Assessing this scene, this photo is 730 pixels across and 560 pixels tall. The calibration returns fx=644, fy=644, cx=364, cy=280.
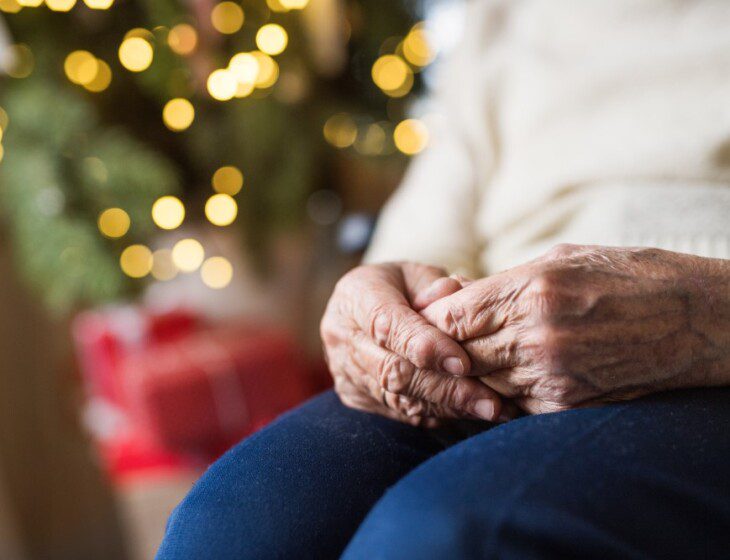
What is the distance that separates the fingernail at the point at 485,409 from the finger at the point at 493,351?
19 millimetres

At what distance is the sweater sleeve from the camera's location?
2.17 ft

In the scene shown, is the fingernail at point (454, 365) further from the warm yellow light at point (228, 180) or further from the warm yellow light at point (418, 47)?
the warm yellow light at point (418, 47)

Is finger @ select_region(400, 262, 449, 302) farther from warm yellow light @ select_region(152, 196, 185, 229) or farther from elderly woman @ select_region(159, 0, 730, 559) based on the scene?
warm yellow light @ select_region(152, 196, 185, 229)

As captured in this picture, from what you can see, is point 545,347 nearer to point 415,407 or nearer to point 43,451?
point 415,407

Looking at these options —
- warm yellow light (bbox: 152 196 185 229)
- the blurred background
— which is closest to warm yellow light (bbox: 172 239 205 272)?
the blurred background

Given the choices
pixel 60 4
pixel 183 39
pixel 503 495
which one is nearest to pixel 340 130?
pixel 183 39

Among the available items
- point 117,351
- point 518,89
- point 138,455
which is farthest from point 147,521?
point 518,89

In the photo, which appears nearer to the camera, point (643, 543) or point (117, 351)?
point (643, 543)

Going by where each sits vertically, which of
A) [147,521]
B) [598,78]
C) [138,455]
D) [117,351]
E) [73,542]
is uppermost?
[598,78]

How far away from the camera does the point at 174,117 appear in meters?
1.31

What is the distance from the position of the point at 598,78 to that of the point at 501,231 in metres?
0.18

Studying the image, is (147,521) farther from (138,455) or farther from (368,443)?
(368,443)

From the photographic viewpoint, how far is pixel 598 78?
2.08 feet

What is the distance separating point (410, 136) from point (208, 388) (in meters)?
0.73
